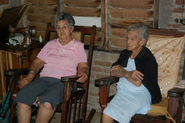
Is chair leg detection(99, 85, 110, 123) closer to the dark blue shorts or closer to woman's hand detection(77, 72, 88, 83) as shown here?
woman's hand detection(77, 72, 88, 83)

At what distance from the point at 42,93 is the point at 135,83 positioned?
3.20 feet

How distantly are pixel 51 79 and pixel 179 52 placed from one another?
142 cm

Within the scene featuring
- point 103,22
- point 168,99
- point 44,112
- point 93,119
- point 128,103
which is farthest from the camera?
point 93,119

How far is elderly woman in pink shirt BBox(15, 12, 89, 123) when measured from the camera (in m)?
2.39

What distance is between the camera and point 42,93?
250cm

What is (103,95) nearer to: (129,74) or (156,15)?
(129,74)

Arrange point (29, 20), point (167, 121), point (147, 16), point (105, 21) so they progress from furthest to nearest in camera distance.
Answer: point (29, 20), point (105, 21), point (147, 16), point (167, 121)

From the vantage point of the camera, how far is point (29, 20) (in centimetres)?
356

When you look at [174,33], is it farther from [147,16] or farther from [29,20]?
[29,20]

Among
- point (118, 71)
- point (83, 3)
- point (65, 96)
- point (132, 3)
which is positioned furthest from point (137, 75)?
point (83, 3)

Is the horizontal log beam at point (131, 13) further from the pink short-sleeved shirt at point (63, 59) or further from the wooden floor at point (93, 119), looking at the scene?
the wooden floor at point (93, 119)

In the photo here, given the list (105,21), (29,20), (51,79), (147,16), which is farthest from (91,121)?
(29,20)

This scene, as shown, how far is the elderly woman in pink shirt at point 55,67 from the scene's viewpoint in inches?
94.3

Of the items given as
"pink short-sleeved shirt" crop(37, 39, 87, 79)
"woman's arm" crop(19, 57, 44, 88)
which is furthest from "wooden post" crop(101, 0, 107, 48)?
"woman's arm" crop(19, 57, 44, 88)
